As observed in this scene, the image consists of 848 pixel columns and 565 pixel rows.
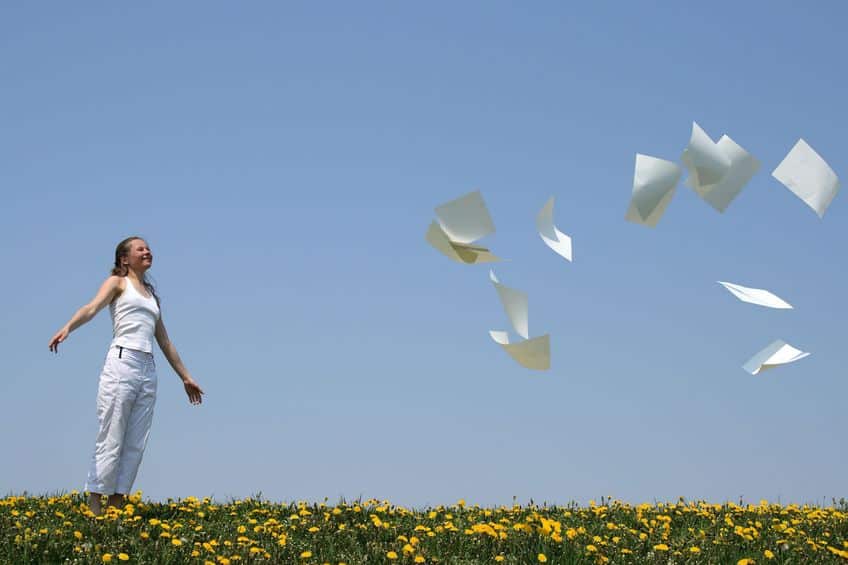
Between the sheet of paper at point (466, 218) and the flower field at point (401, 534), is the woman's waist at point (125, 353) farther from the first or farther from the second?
the sheet of paper at point (466, 218)

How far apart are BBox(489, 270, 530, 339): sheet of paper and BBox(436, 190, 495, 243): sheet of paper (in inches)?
13.5

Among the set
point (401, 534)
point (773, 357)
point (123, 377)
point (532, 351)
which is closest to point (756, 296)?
point (773, 357)

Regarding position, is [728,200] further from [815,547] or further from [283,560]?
[283,560]

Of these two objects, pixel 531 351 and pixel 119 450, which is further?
pixel 119 450

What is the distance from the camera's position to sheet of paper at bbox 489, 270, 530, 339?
5273mm

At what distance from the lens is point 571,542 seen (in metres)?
6.48

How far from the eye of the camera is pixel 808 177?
17.7ft

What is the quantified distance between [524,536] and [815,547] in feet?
6.54

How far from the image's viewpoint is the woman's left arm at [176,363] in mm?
8141

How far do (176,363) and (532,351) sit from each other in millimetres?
4084

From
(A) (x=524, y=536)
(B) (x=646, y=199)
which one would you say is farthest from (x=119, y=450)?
(B) (x=646, y=199)

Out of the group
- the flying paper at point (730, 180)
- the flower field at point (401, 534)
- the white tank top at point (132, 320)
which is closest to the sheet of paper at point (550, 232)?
the flying paper at point (730, 180)

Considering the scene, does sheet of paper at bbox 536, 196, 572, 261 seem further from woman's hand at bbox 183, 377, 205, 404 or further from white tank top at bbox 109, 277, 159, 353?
woman's hand at bbox 183, 377, 205, 404

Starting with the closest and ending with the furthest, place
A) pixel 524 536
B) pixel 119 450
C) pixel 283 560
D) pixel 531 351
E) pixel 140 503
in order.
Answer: pixel 531 351 → pixel 283 560 → pixel 524 536 → pixel 119 450 → pixel 140 503
